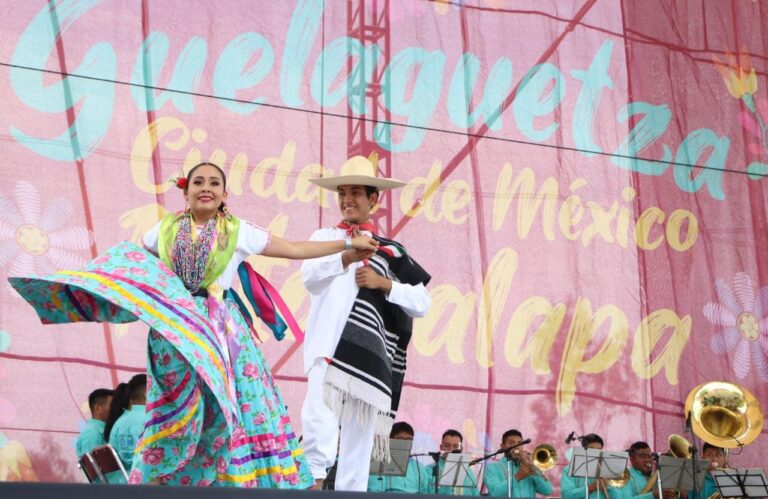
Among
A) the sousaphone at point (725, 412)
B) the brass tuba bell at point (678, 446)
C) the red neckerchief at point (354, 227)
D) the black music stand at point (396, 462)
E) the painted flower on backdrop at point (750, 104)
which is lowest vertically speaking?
the black music stand at point (396, 462)

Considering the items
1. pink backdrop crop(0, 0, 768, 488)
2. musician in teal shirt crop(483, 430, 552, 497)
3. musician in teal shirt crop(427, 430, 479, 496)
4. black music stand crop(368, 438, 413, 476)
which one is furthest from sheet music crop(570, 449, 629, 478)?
black music stand crop(368, 438, 413, 476)

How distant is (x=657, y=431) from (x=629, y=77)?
220 cm

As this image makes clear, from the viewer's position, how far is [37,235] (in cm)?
590

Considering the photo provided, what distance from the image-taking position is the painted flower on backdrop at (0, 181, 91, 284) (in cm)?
583

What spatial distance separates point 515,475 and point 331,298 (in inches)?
102

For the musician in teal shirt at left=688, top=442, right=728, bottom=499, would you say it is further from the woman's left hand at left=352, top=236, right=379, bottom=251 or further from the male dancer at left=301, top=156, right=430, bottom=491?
the woman's left hand at left=352, top=236, right=379, bottom=251

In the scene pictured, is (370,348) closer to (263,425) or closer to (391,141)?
(263,425)

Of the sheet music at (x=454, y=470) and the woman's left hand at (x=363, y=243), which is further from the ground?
the woman's left hand at (x=363, y=243)

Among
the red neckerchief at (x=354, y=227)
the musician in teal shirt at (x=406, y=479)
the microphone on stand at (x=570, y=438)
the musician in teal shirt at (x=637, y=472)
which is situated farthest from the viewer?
the musician in teal shirt at (x=637, y=472)

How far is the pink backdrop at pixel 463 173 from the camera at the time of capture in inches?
238

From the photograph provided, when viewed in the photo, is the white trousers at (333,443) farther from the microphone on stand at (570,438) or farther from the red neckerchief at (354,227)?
the microphone on stand at (570,438)

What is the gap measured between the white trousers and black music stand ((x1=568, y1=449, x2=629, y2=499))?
2.47 meters

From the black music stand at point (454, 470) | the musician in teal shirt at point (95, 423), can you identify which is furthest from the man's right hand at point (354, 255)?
the black music stand at point (454, 470)

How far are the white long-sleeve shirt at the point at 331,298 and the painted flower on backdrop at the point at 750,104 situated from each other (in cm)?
413
